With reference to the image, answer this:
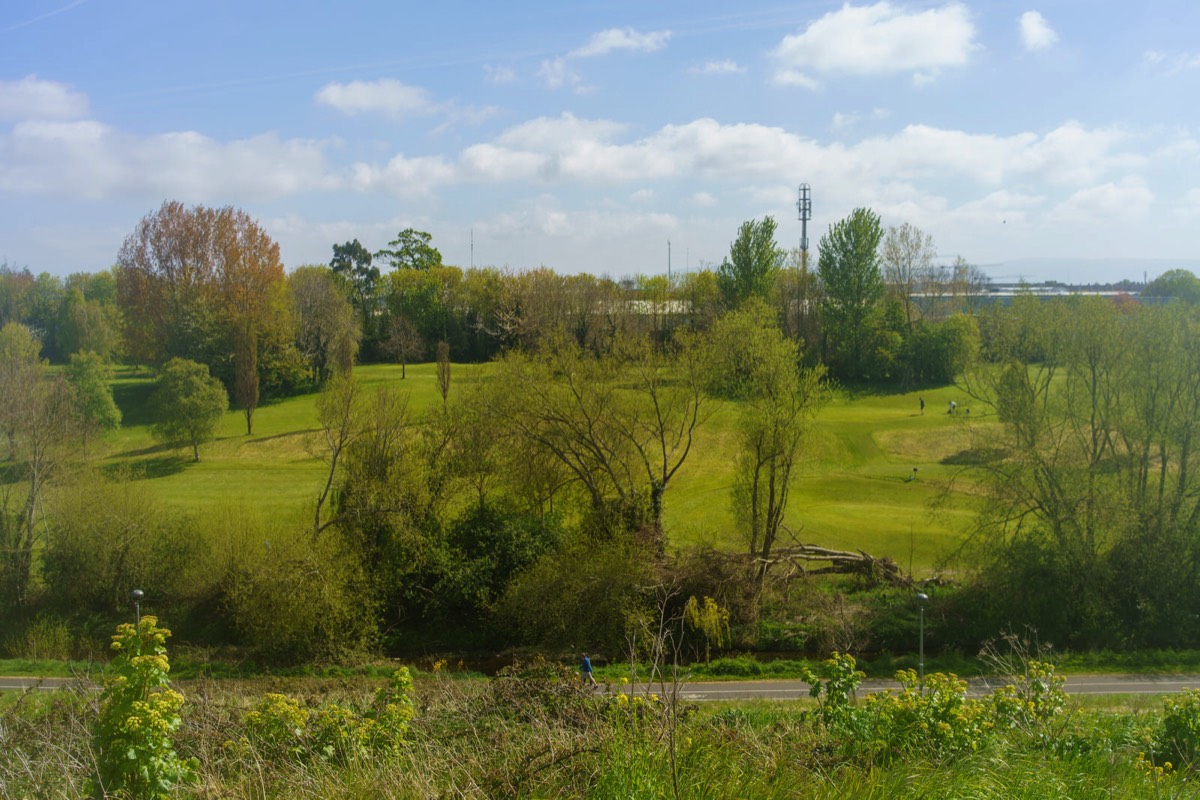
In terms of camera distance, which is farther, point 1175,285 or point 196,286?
point 1175,285

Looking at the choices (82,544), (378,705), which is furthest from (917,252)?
(378,705)

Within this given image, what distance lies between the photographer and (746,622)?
2377 centimetres

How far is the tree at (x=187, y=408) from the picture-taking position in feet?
134

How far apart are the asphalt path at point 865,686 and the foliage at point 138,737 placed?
46.4ft

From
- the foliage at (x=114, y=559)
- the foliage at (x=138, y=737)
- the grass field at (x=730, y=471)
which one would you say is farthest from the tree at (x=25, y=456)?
the foliage at (x=138, y=737)

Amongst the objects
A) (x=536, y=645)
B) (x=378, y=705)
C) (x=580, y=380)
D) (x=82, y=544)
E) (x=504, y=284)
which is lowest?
(x=536, y=645)

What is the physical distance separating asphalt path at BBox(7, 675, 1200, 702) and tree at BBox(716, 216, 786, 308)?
143 ft

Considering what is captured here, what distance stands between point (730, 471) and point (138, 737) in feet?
107

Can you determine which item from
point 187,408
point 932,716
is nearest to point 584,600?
point 932,716

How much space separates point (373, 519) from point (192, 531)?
19.0 feet

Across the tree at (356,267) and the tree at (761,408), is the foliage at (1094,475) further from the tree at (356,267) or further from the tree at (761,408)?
the tree at (356,267)

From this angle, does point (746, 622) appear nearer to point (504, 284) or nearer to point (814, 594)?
point (814, 594)

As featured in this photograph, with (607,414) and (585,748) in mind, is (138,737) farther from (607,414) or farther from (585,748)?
(607,414)

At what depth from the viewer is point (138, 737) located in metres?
5.47
